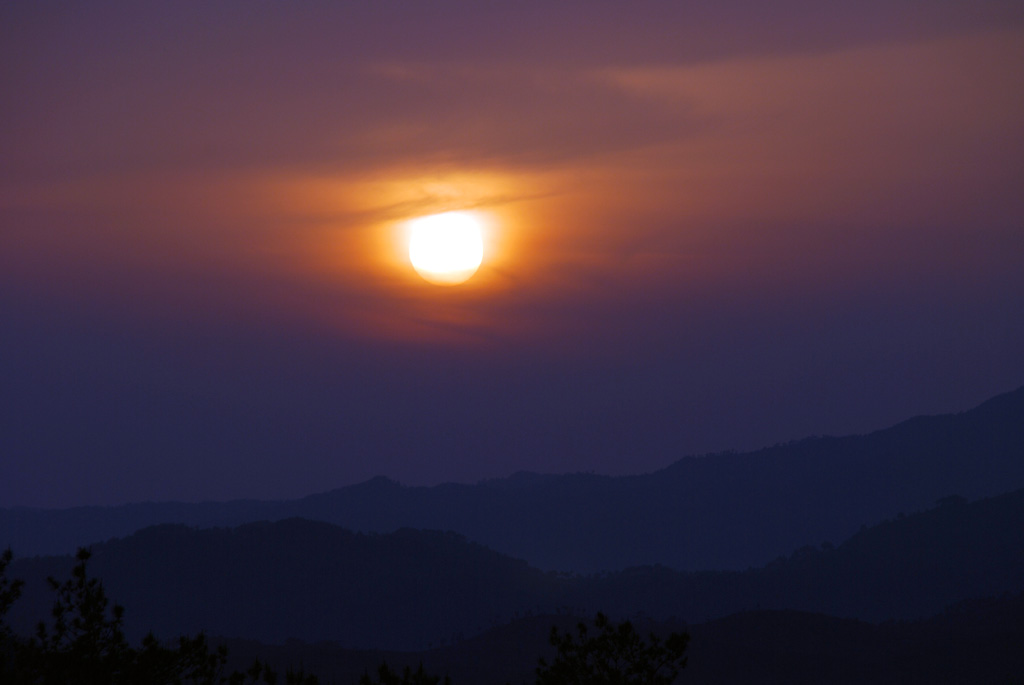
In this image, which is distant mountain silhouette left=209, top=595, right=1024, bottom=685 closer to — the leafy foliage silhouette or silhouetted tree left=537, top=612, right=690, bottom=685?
silhouetted tree left=537, top=612, right=690, bottom=685

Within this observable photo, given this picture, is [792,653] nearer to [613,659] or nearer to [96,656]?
[613,659]

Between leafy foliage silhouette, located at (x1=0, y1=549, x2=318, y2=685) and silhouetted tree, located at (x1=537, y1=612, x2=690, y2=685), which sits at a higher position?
leafy foliage silhouette, located at (x1=0, y1=549, x2=318, y2=685)

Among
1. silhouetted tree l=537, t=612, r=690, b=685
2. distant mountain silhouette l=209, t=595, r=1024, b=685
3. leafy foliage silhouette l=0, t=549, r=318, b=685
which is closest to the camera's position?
leafy foliage silhouette l=0, t=549, r=318, b=685

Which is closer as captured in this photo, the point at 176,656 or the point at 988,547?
the point at 176,656

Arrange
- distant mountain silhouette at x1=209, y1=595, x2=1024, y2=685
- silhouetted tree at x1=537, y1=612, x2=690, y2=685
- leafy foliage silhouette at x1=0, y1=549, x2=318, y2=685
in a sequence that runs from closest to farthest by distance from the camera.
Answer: leafy foliage silhouette at x1=0, y1=549, x2=318, y2=685 → silhouetted tree at x1=537, y1=612, x2=690, y2=685 → distant mountain silhouette at x1=209, y1=595, x2=1024, y2=685

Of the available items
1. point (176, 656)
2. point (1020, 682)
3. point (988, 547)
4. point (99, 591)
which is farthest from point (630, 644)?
point (988, 547)

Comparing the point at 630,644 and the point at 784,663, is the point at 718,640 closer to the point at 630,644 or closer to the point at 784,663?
the point at 784,663

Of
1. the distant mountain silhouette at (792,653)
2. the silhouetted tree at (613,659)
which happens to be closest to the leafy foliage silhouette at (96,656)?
the silhouetted tree at (613,659)

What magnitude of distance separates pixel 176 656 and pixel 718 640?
4704 inches

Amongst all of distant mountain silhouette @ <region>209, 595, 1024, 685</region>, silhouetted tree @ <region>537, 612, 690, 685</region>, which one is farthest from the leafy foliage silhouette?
distant mountain silhouette @ <region>209, 595, 1024, 685</region>

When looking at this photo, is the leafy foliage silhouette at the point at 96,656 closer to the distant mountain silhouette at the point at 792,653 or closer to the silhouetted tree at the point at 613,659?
the silhouetted tree at the point at 613,659

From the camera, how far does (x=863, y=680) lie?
4341 inches

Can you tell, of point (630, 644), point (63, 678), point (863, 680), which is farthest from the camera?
point (863, 680)

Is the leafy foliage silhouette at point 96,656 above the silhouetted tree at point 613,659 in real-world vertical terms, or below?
above
